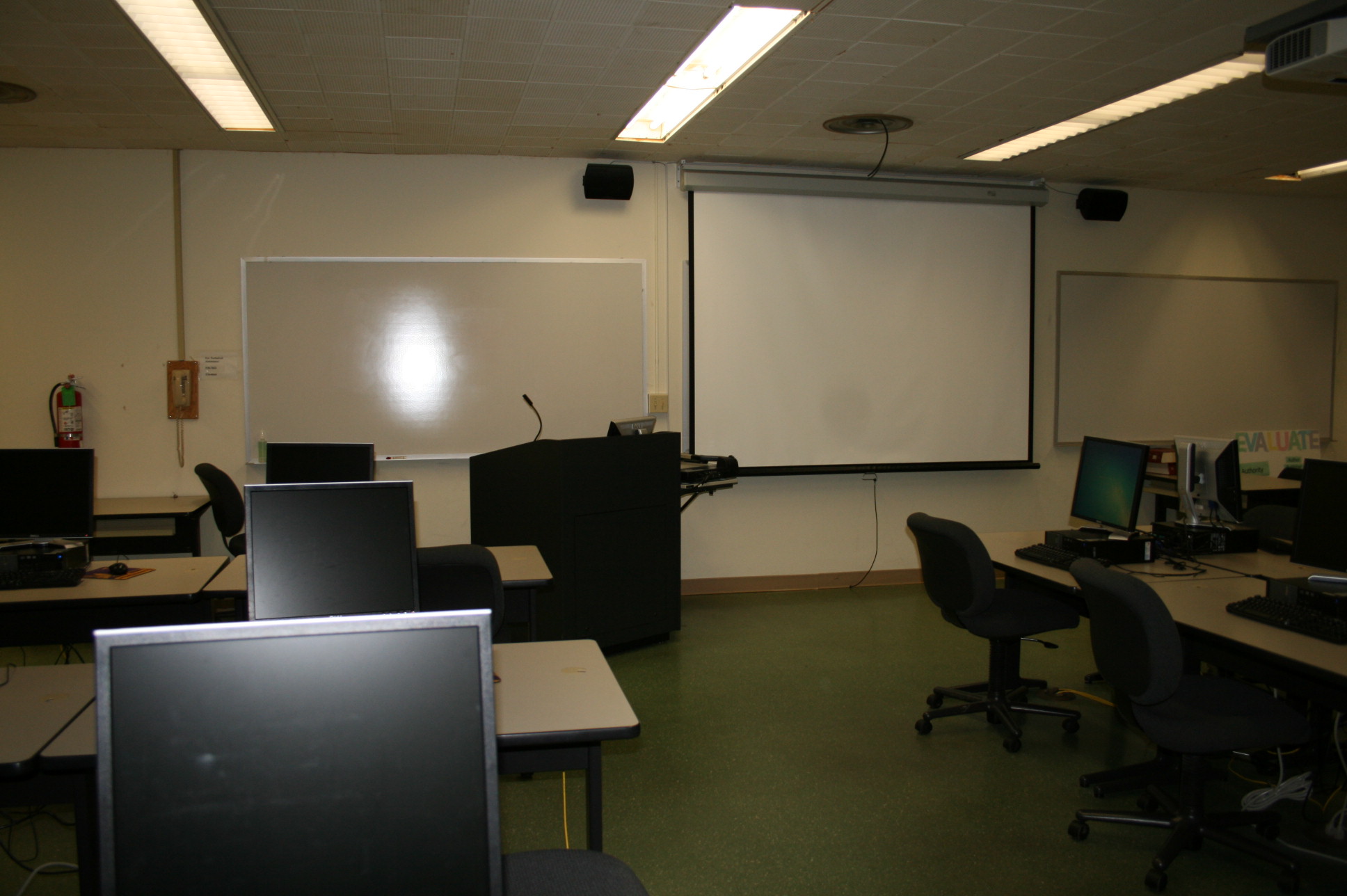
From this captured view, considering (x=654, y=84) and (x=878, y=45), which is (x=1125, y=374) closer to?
(x=878, y=45)

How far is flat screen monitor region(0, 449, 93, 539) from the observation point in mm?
2973

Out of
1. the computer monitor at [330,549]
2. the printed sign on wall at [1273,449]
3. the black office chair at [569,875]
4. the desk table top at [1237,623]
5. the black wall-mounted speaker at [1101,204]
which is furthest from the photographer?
the printed sign on wall at [1273,449]

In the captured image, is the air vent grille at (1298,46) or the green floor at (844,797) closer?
the green floor at (844,797)

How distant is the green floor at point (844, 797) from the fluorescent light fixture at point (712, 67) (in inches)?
115

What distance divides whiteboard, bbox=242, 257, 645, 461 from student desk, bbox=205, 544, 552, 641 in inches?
79.6

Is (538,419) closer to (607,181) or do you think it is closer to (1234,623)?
(607,181)

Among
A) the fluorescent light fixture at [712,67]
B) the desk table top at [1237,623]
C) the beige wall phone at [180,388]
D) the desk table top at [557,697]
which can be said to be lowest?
the desk table top at [1237,623]

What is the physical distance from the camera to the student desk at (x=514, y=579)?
2.82m

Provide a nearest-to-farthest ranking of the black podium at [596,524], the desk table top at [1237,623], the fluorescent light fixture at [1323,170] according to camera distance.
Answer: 1. the desk table top at [1237,623]
2. the black podium at [596,524]
3. the fluorescent light fixture at [1323,170]

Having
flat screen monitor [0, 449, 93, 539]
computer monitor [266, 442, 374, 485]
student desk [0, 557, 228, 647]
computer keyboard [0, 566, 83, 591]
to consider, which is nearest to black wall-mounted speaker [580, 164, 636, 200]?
computer monitor [266, 442, 374, 485]

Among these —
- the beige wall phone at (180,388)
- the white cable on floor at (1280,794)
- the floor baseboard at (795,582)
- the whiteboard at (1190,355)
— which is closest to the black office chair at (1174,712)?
the white cable on floor at (1280,794)

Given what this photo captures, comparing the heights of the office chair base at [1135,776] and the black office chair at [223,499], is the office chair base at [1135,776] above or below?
below

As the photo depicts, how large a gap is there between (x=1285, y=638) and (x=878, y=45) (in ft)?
9.07

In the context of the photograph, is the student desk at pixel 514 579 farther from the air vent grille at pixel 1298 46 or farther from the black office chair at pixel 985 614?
the air vent grille at pixel 1298 46
